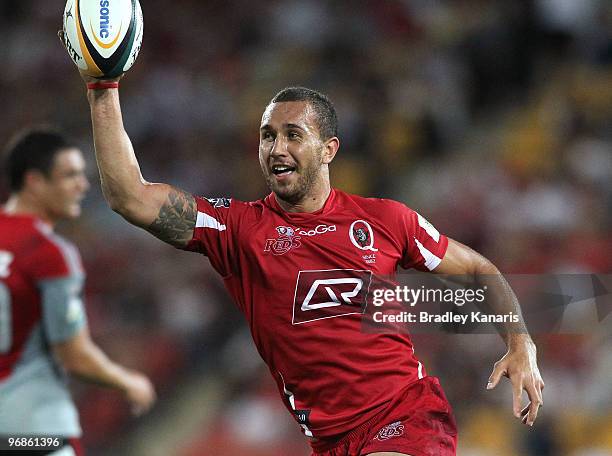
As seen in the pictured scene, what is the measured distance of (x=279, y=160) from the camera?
13.6ft

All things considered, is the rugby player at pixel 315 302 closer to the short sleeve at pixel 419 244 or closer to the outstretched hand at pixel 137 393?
the short sleeve at pixel 419 244

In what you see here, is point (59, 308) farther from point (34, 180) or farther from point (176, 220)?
point (176, 220)

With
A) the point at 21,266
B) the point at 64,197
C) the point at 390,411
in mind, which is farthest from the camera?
A: the point at 64,197

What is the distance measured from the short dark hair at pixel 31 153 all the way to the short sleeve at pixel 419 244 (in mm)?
1978

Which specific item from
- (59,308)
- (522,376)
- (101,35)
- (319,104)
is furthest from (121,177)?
(522,376)

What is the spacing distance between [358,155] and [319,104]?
588 cm

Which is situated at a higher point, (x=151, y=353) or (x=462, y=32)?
(x=462, y=32)

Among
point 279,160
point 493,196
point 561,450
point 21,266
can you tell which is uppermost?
point 279,160

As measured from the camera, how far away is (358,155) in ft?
33.4

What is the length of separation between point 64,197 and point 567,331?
169 inches

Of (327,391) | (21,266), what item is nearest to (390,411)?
(327,391)

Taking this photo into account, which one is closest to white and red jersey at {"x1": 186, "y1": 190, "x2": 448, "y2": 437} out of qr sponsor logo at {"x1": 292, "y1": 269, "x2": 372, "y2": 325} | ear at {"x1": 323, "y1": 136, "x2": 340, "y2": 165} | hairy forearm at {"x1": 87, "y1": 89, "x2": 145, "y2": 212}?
qr sponsor logo at {"x1": 292, "y1": 269, "x2": 372, "y2": 325}

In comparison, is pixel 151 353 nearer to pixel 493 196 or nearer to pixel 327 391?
pixel 493 196

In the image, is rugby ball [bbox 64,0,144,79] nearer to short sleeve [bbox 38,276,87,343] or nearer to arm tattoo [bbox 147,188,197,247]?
arm tattoo [bbox 147,188,197,247]
